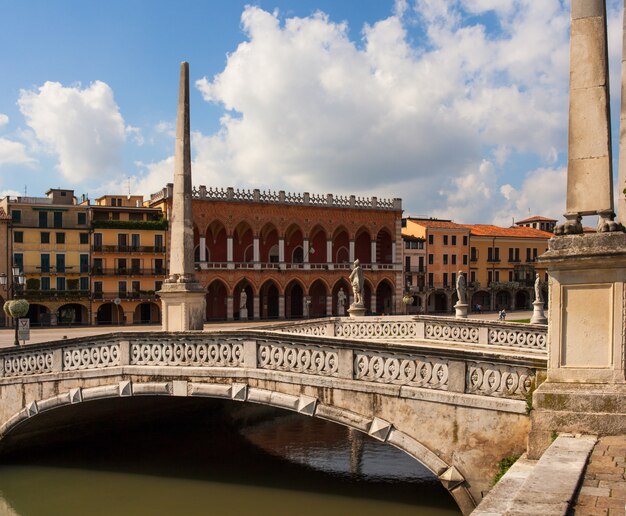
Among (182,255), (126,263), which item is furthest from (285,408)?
(126,263)

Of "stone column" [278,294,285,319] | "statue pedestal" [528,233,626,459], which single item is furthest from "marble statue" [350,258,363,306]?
"stone column" [278,294,285,319]

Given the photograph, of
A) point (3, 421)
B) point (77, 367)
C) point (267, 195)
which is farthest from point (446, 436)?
point (267, 195)

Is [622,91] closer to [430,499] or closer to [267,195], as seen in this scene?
[430,499]

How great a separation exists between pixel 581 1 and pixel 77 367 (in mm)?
12213

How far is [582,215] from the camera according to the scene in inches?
338

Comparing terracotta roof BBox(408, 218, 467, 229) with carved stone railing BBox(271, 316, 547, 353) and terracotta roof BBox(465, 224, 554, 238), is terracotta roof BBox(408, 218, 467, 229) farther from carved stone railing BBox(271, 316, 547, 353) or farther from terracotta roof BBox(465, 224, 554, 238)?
carved stone railing BBox(271, 316, 547, 353)

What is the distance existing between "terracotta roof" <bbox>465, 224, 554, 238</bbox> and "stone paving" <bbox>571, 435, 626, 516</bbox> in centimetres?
6586

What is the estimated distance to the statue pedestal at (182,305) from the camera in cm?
1613

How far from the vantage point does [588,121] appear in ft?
28.3

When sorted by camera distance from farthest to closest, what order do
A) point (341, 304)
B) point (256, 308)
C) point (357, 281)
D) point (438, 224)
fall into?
point (438, 224) < point (341, 304) < point (256, 308) < point (357, 281)

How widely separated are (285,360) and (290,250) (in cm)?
4936

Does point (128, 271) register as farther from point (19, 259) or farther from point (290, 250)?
point (290, 250)

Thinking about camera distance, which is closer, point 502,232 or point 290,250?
point 290,250

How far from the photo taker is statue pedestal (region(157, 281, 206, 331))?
16134mm
